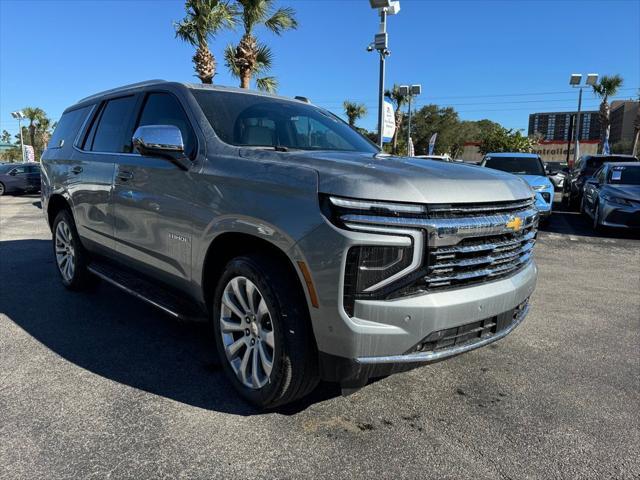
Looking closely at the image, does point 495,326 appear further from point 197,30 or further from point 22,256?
point 197,30

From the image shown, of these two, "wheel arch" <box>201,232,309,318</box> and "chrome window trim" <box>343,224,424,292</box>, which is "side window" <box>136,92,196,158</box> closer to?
"wheel arch" <box>201,232,309,318</box>

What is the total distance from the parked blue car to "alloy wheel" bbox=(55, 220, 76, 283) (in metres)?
9.37

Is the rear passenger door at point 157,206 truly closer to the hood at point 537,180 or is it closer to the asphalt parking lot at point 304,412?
the asphalt parking lot at point 304,412

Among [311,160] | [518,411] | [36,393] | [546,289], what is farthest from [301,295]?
[546,289]

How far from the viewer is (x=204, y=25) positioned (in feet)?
53.2

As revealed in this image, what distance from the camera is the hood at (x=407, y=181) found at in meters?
2.38

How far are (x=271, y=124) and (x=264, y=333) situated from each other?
1685 mm

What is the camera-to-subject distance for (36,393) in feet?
10.3

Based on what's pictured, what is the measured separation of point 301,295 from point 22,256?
21.3 ft

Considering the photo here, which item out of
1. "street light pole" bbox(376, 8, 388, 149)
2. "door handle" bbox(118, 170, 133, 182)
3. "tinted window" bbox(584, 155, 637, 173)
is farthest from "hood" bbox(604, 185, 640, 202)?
"door handle" bbox(118, 170, 133, 182)

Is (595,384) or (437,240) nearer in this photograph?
(437,240)

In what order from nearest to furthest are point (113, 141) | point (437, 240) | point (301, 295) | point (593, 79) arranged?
1. point (437, 240)
2. point (301, 295)
3. point (113, 141)
4. point (593, 79)

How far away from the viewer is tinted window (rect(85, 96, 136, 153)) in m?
4.29

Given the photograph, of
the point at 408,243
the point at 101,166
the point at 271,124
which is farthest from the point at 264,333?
the point at 101,166
